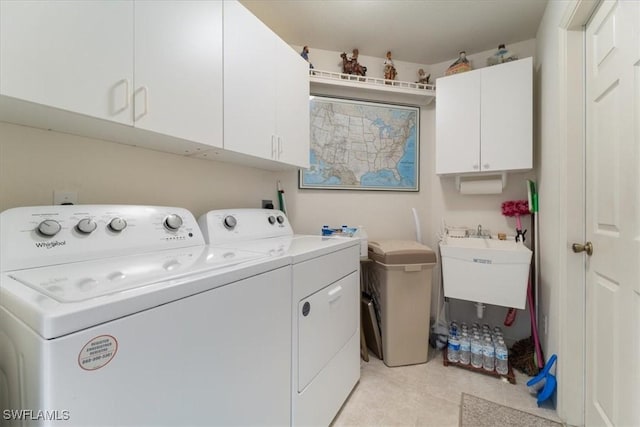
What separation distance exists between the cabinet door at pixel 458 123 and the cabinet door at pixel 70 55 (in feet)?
6.81

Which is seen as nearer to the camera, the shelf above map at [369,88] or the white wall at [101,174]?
the white wall at [101,174]

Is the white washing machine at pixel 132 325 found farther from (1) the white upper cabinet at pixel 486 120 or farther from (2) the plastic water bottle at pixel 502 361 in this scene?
(1) the white upper cabinet at pixel 486 120

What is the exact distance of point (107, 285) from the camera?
62cm

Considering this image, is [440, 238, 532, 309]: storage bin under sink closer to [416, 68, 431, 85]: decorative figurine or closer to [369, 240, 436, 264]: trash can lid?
[369, 240, 436, 264]: trash can lid

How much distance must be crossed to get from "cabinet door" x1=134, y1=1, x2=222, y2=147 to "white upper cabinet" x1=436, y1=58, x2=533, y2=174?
1747 mm

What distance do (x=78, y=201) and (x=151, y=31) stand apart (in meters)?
0.75

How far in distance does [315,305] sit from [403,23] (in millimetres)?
2104

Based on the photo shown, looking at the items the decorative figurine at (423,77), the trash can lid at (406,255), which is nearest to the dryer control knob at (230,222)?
the trash can lid at (406,255)

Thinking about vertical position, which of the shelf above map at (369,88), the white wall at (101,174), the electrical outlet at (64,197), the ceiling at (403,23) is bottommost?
the electrical outlet at (64,197)

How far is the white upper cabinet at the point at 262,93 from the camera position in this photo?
1326 millimetres

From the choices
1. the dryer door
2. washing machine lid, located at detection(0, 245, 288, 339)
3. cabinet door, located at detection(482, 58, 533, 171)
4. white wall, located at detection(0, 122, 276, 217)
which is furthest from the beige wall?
the dryer door

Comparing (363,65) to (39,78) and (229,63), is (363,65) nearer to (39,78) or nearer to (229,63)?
(229,63)

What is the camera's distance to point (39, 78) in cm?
76

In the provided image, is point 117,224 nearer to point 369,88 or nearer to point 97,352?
point 97,352
